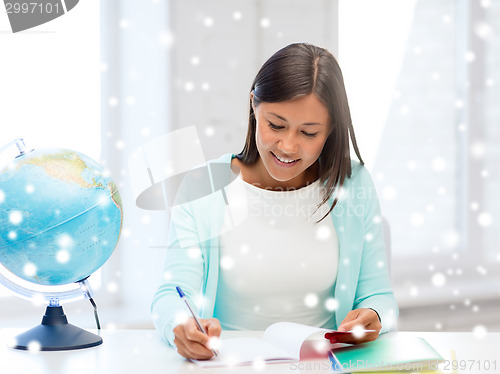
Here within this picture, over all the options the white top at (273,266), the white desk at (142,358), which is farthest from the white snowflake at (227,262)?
the white desk at (142,358)

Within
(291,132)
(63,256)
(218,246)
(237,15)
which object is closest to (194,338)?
(63,256)

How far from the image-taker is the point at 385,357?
3.21 feet

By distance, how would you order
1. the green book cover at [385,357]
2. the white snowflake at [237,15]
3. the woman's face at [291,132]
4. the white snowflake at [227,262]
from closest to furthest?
the green book cover at [385,357] < the woman's face at [291,132] < the white snowflake at [227,262] < the white snowflake at [237,15]

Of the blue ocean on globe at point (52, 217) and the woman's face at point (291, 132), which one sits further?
the woman's face at point (291, 132)

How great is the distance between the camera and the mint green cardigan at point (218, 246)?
1342 mm

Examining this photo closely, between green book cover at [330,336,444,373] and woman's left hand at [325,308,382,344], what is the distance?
0.01 m

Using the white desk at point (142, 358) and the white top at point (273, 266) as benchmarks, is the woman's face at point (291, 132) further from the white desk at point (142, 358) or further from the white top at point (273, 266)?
the white desk at point (142, 358)

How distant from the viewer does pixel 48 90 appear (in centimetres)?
199

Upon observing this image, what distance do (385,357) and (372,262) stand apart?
49cm

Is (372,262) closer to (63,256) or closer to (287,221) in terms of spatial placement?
(287,221)

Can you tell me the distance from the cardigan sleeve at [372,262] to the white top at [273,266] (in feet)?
0.25

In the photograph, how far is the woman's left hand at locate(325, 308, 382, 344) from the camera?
1039 mm

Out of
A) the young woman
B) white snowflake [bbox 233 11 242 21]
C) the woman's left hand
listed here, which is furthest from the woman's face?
white snowflake [bbox 233 11 242 21]

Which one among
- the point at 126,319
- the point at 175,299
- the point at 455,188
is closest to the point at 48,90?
the point at 126,319
